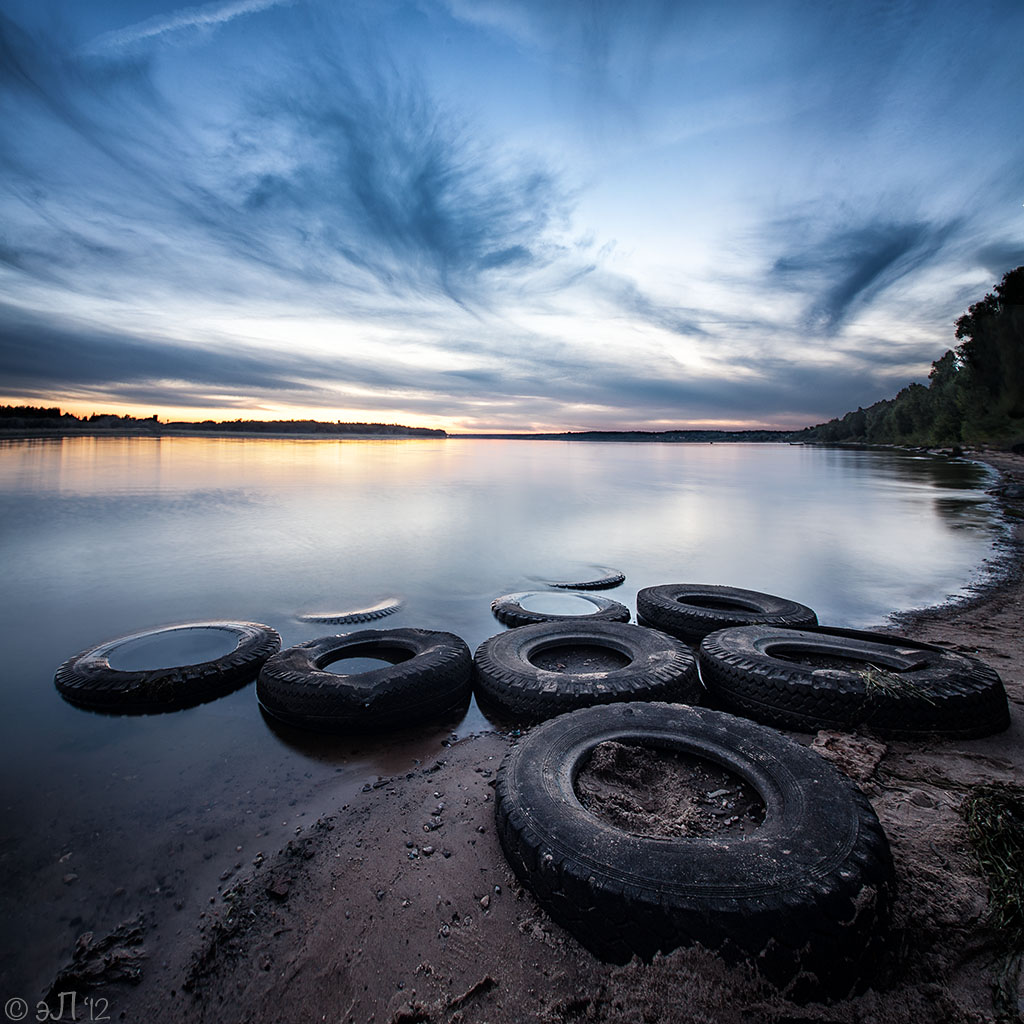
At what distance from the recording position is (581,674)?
184 inches

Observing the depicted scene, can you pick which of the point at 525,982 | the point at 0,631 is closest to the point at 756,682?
the point at 525,982

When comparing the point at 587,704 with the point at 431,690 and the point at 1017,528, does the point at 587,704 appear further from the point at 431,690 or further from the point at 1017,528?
the point at 1017,528

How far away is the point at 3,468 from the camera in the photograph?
101 ft

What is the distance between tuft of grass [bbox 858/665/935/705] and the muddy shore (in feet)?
2.40

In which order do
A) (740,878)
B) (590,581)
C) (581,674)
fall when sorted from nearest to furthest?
(740,878) → (581,674) → (590,581)

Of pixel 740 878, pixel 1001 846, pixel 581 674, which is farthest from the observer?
pixel 581 674

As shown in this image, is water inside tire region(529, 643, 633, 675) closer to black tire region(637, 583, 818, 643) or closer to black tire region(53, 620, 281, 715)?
black tire region(637, 583, 818, 643)

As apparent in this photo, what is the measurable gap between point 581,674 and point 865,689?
7.68 ft

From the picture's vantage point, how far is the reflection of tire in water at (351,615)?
7.41 m

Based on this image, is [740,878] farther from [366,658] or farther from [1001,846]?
[366,658]

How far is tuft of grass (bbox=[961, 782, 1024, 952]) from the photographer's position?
2.19 meters

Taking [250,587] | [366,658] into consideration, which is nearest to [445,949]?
[366,658]

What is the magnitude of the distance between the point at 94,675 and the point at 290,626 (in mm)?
2427

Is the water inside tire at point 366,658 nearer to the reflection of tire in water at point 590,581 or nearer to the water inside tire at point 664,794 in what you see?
the water inside tire at point 664,794
